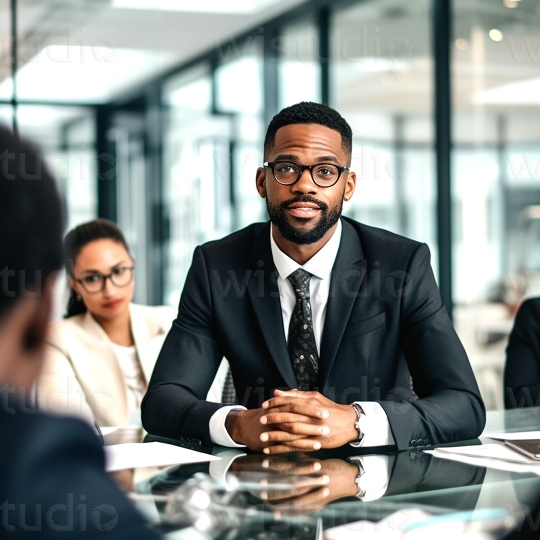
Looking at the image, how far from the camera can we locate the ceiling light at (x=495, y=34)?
5426 millimetres

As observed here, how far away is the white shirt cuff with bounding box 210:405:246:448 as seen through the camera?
2039 mm

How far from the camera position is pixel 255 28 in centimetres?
715

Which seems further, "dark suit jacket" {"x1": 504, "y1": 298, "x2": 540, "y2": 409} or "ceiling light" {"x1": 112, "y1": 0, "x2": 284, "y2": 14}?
"ceiling light" {"x1": 112, "y1": 0, "x2": 284, "y2": 14}

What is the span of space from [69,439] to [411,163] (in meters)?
5.31

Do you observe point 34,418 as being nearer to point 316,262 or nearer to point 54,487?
point 54,487

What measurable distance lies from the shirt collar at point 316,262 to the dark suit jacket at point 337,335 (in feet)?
0.08

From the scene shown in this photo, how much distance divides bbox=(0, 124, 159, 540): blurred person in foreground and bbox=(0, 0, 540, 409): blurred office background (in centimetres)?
450

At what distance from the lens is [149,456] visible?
183cm

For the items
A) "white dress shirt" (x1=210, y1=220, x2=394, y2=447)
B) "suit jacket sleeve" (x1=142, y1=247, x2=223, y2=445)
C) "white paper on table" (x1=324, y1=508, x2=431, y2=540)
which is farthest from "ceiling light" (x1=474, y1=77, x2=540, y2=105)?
"white paper on table" (x1=324, y1=508, x2=431, y2=540)

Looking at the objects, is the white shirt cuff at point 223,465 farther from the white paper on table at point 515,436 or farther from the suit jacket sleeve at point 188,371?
the white paper on table at point 515,436

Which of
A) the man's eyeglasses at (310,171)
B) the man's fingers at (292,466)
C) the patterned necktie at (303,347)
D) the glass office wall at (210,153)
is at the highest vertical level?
the glass office wall at (210,153)

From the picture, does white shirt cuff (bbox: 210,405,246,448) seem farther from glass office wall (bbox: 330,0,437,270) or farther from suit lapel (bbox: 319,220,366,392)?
glass office wall (bbox: 330,0,437,270)

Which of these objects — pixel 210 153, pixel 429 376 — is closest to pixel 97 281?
pixel 429 376

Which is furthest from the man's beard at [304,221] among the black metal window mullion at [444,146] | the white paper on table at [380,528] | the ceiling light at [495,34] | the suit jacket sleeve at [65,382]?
the ceiling light at [495,34]
